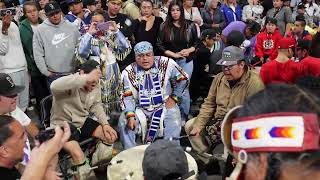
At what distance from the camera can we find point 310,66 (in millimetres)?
4340

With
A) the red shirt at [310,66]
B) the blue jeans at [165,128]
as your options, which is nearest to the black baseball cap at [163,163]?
the red shirt at [310,66]

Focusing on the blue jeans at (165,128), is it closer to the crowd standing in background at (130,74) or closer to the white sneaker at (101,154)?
the crowd standing in background at (130,74)

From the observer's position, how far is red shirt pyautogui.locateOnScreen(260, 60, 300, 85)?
4.49m

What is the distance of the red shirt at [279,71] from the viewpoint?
4488mm

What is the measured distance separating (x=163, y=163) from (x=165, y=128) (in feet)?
8.99

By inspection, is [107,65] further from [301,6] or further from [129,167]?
[301,6]

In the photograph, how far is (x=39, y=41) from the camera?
5559mm

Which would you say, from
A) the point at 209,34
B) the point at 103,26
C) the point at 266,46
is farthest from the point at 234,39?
the point at 103,26

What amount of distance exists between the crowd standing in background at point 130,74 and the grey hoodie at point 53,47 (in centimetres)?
1

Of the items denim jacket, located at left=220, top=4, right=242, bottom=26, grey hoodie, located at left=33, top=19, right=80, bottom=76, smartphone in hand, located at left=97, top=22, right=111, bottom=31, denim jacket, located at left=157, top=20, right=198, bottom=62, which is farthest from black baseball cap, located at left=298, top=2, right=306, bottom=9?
grey hoodie, located at left=33, top=19, right=80, bottom=76

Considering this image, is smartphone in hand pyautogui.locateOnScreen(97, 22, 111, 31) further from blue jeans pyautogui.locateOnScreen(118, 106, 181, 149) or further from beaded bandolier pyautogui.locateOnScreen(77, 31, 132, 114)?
blue jeans pyautogui.locateOnScreen(118, 106, 181, 149)

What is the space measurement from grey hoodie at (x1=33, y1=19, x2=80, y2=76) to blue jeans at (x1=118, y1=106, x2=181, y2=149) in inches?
47.0

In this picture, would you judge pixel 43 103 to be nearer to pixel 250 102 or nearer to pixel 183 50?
pixel 183 50

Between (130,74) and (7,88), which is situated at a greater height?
(7,88)
